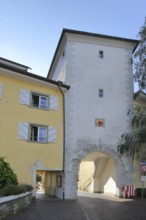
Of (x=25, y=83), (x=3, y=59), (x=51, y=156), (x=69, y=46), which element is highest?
(x=69, y=46)

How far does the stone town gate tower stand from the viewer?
69.1 ft

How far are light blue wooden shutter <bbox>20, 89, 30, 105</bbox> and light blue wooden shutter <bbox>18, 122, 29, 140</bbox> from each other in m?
1.49

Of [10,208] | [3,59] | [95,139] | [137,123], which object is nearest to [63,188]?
[95,139]

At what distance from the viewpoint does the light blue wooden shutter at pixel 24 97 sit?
735 inches

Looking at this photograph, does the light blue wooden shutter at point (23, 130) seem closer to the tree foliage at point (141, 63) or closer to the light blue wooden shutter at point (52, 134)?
the light blue wooden shutter at point (52, 134)

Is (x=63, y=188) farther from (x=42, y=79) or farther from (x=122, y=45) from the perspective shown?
(x=122, y=45)

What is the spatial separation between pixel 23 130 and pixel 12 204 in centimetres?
735

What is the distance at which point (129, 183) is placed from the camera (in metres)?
21.7

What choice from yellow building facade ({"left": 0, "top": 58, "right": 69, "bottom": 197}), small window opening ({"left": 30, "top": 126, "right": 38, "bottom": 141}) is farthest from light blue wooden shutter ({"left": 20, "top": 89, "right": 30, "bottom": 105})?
small window opening ({"left": 30, "top": 126, "right": 38, "bottom": 141})

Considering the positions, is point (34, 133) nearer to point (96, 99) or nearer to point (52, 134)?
point (52, 134)

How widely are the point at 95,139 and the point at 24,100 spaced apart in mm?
6528

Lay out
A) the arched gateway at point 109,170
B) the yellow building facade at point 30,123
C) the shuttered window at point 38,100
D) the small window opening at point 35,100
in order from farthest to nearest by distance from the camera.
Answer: the arched gateway at point 109,170, the small window opening at point 35,100, the shuttered window at point 38,100, the yellow building facade at point 30,123

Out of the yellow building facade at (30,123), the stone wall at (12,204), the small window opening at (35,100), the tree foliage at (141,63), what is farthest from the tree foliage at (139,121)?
the stone wall at (12,204)

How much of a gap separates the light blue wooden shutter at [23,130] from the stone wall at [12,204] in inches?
192
